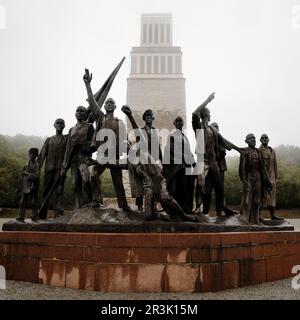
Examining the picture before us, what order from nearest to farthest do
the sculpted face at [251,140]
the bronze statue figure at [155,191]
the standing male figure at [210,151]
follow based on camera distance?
the bronze statue figure at [155,191] → the standing male figure at [210,151] → the sculpted face at [251,140]

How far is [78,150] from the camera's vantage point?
9281 mm

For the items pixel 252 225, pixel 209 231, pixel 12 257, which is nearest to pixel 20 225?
pixel 12 257

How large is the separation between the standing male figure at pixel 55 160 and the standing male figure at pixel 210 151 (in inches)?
125

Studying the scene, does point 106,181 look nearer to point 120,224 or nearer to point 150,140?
point 150,140

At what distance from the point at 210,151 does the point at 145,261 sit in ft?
11.4

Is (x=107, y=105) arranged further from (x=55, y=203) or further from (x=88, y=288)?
(x=88, y=288)

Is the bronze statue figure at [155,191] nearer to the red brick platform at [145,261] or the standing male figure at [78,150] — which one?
the red brick platform at [145,261]

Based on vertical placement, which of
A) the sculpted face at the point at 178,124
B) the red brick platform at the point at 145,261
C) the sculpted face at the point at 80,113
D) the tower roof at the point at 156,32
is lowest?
the red brick platform at the point at 145,261

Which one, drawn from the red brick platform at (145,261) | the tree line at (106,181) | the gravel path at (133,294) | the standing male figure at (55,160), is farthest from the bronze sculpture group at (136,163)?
the tree line at (106,181)

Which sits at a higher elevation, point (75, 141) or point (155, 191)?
point (75, 141)

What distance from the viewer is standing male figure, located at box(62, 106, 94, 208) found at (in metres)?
9.22

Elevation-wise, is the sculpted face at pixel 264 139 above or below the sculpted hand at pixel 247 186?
above

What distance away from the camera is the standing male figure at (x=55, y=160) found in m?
9.80

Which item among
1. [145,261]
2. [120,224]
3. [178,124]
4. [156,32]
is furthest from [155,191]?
[156,32]
